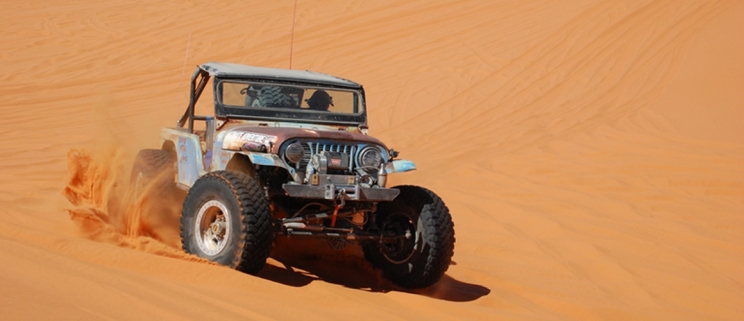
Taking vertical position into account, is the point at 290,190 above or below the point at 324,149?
below

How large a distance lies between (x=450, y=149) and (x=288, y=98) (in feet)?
21.4

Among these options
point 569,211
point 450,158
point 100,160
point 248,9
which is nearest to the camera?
point 100,160

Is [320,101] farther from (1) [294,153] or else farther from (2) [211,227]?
(2) [211,227]

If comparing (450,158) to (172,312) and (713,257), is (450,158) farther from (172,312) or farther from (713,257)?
(172,312)

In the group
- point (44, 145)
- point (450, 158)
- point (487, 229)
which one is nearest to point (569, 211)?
point (487, 229)

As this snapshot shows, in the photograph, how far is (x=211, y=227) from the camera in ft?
21.7

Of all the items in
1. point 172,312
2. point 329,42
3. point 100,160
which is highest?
point 329,42

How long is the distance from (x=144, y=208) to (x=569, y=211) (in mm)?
4850

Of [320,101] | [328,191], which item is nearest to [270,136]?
[328,191]

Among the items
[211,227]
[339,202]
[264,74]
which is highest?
[264,74]

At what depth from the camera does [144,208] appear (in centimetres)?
802

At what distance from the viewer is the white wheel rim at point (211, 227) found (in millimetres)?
6477

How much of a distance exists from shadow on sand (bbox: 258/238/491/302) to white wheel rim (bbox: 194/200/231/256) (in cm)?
41

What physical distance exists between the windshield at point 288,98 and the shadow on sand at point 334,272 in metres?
1.16
